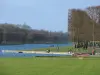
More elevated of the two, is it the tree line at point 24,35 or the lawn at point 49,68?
the tree line at point 24,35

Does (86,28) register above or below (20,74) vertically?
above

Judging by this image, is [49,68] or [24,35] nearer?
[49,68]

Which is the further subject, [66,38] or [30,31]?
[66,38]

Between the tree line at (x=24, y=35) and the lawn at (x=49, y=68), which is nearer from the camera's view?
the lawn at (x=49, y=68)

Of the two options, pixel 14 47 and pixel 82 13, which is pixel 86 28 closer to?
pixel 82 13

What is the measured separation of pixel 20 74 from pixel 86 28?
77607mm

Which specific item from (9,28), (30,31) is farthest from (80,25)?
(9,28)

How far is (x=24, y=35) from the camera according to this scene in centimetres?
6606

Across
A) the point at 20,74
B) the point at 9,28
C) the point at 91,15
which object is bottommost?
the point at 20,74

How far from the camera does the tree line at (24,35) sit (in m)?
51.8

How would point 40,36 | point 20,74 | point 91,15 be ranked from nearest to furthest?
point 20,74 < point 40,36 < point 91,15

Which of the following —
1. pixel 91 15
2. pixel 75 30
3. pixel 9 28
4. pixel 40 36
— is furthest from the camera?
pixel 91 15

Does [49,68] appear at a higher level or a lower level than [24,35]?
lower

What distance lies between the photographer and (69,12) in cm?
10056
